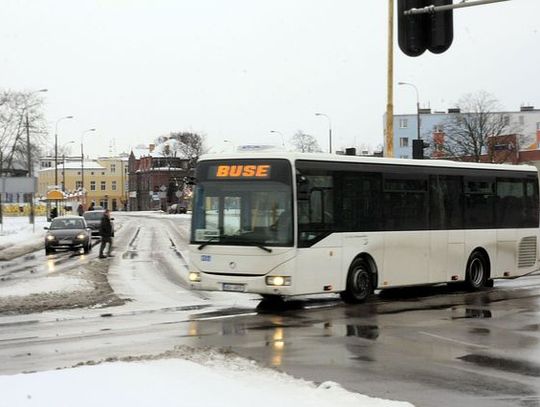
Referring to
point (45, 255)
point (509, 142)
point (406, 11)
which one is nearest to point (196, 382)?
point (406, 11)

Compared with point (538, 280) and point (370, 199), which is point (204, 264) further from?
point (538, 280)

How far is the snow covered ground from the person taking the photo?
5961 mm

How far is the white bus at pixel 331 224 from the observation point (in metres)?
13.2

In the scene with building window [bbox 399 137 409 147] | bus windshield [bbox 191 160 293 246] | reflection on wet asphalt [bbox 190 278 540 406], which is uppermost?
building window [bbox 399 137 409 147]

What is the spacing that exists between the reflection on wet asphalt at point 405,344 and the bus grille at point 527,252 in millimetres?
3036

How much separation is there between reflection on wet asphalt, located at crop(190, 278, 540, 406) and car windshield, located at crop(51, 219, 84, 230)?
2028 centimetres

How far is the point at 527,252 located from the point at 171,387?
14.4 m

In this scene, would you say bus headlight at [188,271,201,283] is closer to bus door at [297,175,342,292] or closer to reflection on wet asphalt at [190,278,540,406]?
reflection on wet asphalt at [190,278,540,406]

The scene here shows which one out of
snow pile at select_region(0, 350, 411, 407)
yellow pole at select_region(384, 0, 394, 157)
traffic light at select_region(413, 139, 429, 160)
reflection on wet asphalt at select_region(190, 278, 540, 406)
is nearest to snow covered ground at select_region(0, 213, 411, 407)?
snow pile at select_region(0, 350, 411, 407)

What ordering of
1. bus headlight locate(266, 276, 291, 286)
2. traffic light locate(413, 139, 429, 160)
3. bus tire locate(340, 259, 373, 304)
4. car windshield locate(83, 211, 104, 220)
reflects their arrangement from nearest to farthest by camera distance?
bus headlight locate(266, 276, 291, 286) → bus tire locate(340, 259, 373, 304) → traffic light locate(413, 139, 429, 160) → car windshield locate(83, 211, 104, 220)

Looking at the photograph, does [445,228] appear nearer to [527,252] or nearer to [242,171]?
[527,252]

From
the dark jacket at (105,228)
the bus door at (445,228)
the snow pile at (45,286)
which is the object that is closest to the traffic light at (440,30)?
the bus door at (445,228)

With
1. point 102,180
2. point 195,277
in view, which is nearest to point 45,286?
point 195,277

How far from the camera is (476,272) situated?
17.4m
